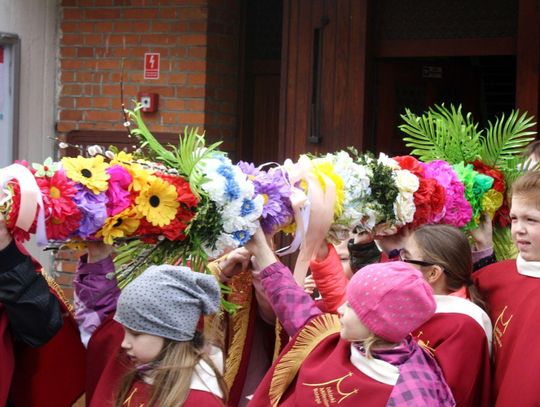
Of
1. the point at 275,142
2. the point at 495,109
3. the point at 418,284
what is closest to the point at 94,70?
the point at 275,142

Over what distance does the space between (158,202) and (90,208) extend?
0.22 m

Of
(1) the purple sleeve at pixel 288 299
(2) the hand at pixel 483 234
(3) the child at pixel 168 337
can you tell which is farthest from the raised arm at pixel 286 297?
(2) the hand at pixel 483 234

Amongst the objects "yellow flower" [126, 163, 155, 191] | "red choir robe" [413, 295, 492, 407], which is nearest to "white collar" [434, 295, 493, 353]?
"red choir robe" [413, 295, 492, 407]

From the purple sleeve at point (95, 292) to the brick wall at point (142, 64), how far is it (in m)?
3.30

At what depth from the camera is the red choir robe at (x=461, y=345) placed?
3473 millimetres

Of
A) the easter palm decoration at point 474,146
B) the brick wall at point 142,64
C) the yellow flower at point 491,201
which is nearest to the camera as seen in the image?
the yellow flower at point 491,201

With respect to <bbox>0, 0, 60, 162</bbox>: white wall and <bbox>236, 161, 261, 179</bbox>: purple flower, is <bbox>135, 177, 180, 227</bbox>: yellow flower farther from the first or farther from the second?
<bbox>0, 0, 60, 162</bbox>: white wall

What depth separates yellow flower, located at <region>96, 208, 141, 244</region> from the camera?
3.41 m

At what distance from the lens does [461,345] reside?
3.51 meters

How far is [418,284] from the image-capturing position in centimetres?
315

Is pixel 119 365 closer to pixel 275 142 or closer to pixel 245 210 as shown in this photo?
pixel 245 210

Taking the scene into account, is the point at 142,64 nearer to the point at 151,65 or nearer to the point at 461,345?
the point at 151,65

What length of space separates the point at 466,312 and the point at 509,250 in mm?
1108

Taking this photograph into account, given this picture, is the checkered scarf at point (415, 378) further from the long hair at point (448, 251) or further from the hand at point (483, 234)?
the hand at point (483, 234)
